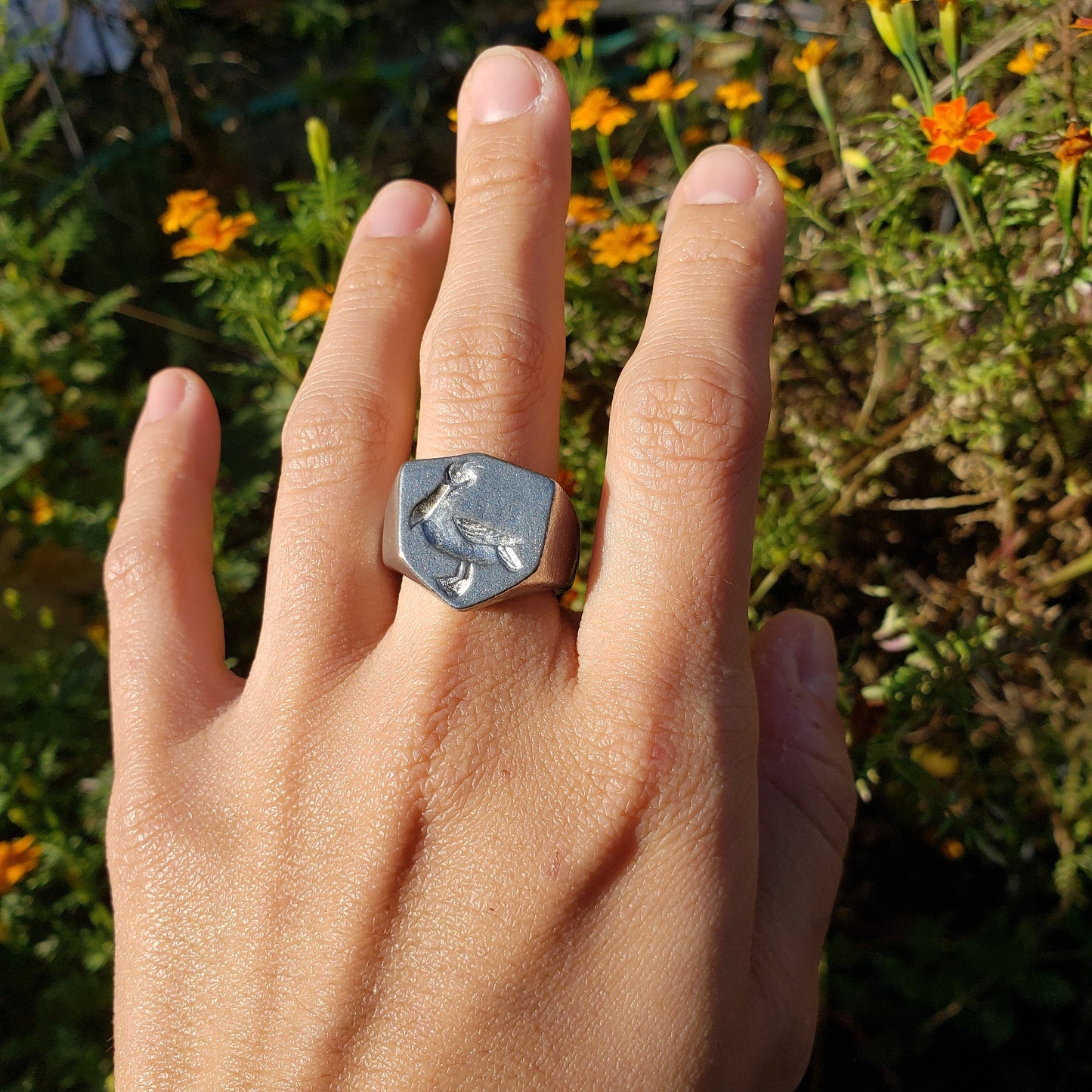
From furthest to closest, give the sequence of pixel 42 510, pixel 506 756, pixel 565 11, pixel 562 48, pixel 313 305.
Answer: pixel 42 510, pixel 562 48, pixel 565 11, pixel 313 305, pixel 506 756

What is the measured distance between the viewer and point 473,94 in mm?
1708

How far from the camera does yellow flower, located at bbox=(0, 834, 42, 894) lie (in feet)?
6.90

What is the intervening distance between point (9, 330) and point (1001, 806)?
3.04m

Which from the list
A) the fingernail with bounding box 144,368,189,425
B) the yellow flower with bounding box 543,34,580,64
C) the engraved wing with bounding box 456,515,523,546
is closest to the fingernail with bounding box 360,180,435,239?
the fingernail with bounding box 144,368,189,425

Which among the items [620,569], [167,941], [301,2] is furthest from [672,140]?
[301,2]

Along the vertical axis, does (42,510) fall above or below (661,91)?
below

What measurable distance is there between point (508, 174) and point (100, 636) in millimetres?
1662

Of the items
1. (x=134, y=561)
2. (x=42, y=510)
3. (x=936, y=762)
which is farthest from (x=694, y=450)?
(x=42, y=510)

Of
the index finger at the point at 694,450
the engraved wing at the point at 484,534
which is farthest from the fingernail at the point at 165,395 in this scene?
the index finger at the point at 694,450

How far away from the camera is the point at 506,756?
1378 millimetres

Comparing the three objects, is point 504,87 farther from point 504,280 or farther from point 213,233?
point 213,233

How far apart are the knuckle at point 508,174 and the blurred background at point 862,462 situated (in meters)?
0.39

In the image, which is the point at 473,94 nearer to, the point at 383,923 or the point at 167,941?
the point at 383,923

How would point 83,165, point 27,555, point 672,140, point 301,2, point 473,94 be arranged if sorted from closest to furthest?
1. point 473,94
2. point 672,140
3. point 27,555
4. point 83,165
5. point 301,2
